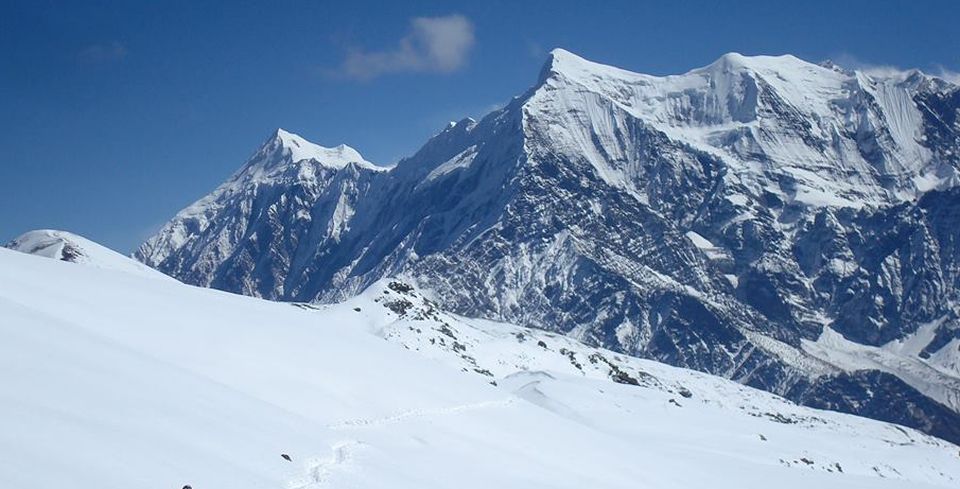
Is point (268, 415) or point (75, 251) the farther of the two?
point (75, 251)

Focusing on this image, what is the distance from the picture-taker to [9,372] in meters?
28.4

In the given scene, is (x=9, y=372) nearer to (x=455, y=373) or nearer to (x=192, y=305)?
(x=192, y=305)

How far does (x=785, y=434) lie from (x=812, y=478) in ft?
107

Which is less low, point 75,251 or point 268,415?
point 75,251

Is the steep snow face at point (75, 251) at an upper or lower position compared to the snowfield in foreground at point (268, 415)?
upper

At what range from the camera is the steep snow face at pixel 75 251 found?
140375 millimetres

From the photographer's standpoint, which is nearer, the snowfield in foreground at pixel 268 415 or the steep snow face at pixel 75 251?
the snowfield in foreground at pixel 268 415

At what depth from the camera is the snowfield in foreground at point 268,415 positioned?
1045 inches

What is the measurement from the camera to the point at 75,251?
145m

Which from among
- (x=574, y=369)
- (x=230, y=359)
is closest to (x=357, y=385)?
(x=230, y=359)

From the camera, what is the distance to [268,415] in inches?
1382

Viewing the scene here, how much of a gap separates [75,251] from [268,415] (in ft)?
395

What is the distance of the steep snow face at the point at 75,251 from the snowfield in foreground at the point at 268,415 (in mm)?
75541

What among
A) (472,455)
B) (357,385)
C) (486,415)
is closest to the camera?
(472,455)
